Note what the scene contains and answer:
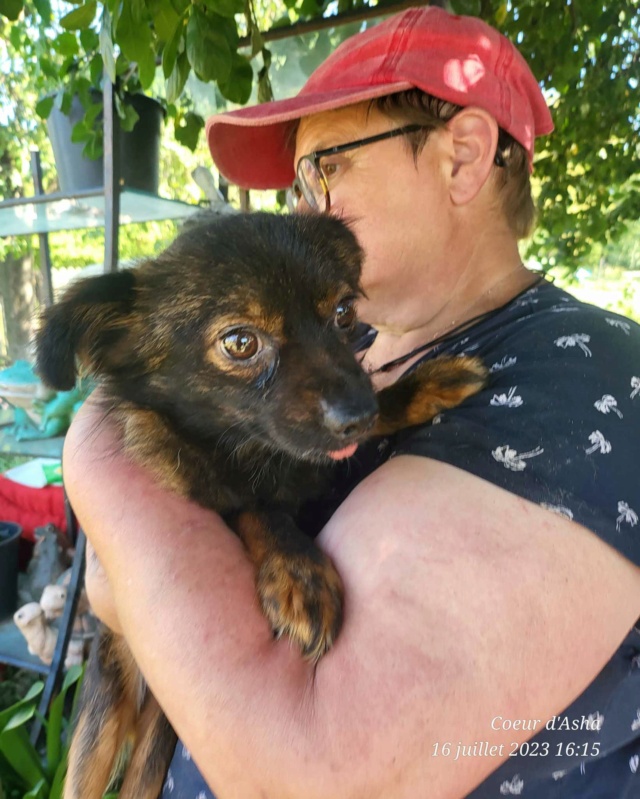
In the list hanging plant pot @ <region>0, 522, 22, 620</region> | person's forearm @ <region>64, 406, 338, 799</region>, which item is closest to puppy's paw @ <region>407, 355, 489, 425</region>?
person's forearm @ <region>64, 406, 338, 799</region>

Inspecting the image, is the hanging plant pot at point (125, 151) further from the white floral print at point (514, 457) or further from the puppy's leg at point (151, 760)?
the white floral print at point (514, 457)

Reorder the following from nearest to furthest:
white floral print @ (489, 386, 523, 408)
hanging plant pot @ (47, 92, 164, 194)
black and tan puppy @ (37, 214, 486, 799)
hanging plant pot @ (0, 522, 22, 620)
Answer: white floral print @ (489, 386, 523, 408) < black and tan puppy @ (37, 214, 486, 799) < hanging plant pot @ (47, 92, 164, 194) < hanging plant pot @ (0, 522, 22, 620)

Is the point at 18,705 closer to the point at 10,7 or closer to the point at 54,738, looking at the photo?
the point at 54,738

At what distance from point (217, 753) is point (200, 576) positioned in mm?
243

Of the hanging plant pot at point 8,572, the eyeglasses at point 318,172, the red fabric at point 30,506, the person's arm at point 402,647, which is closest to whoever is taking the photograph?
the person's arm at point 402,647

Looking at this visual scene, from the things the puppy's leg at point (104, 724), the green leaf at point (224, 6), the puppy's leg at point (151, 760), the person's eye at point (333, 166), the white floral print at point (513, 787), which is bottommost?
the puppy's leg at point (104, 724)

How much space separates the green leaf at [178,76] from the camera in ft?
5.29

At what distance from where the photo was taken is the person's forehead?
1484mm

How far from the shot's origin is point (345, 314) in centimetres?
144

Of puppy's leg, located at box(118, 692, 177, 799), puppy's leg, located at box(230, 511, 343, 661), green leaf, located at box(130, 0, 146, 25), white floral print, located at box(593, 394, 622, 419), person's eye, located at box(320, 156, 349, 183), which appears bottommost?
puppy's leg, located at box(118, 692, 177, 799)

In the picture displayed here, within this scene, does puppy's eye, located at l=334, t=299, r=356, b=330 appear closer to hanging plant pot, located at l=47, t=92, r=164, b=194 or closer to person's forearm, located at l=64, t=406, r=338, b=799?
person's forearm, located at l=64, t=406, r=338, b=799

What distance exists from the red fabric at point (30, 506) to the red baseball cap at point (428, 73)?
2551 millimetres

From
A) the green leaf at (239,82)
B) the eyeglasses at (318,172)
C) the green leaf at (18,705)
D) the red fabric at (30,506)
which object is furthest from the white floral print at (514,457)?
the red fabric at (30,506)

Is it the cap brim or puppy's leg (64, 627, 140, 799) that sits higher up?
the cap brim
